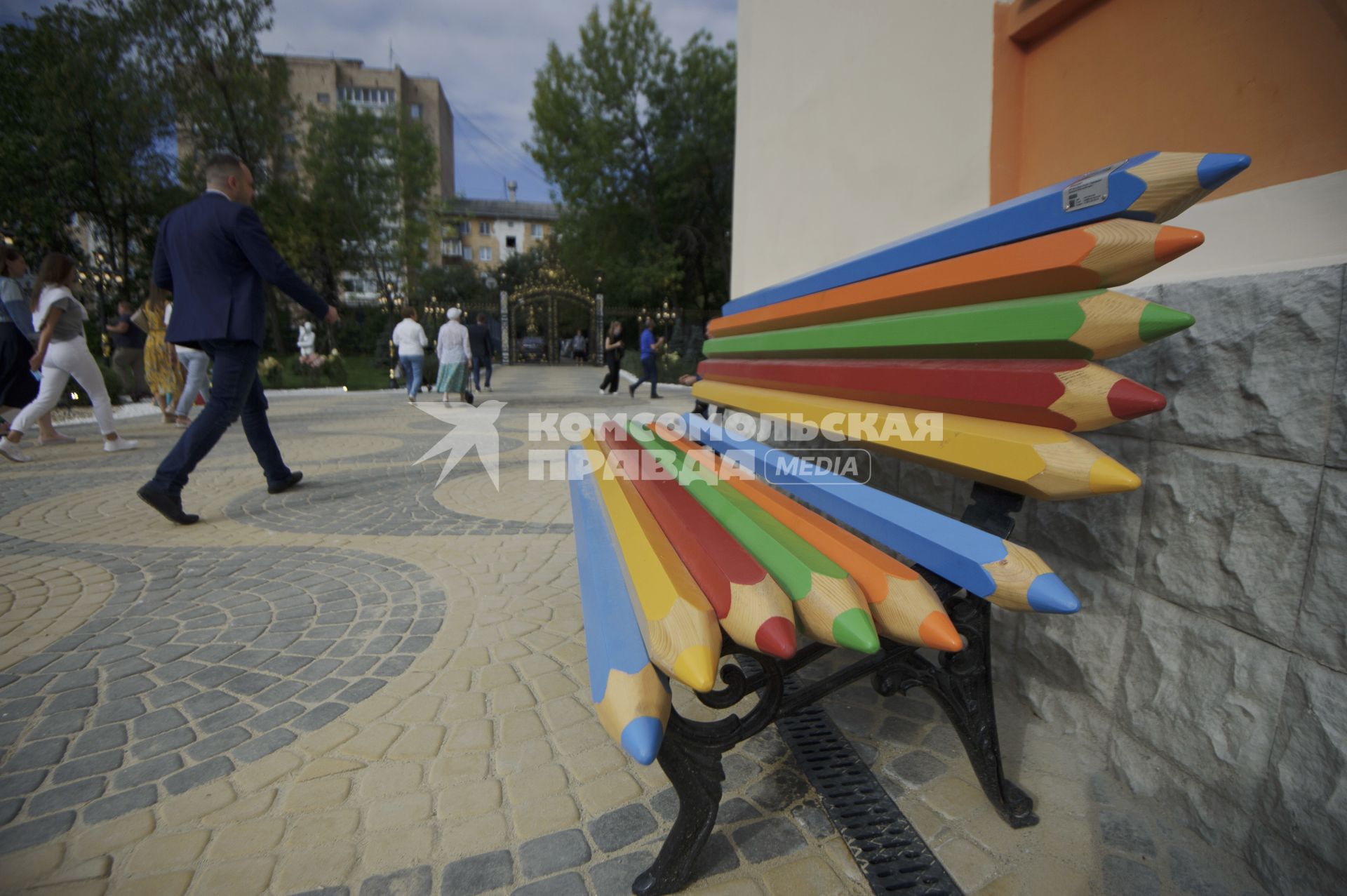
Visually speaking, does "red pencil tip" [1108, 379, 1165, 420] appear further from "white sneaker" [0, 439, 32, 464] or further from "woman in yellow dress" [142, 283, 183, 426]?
"woman in yellow dress" [142, 283, 183, 426]

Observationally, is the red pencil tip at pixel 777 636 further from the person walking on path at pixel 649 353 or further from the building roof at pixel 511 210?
the building roof at pixel 511 210

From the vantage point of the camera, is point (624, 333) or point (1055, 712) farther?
point (624, 333)

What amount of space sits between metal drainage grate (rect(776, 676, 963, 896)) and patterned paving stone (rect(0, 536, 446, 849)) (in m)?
1.39

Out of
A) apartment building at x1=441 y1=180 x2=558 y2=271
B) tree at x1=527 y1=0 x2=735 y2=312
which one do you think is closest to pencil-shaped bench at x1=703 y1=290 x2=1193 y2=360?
tree at x1=527 y1=0 x2=735 y2=312

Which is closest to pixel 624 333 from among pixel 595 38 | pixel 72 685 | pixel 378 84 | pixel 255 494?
pixel 595 38

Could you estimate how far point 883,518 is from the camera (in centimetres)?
138

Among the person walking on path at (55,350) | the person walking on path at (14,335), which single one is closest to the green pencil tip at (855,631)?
the person walking on path at (55,350)

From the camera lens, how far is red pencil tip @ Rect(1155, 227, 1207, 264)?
1.03 m

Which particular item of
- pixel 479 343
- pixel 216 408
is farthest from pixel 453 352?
pixel 216 408

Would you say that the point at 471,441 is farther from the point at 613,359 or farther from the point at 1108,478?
the point at 613,359

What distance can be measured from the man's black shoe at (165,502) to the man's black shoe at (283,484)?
2.72 ft

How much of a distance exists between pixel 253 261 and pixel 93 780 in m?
3.07

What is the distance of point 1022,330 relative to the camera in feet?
4.15

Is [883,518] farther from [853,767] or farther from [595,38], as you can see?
[595,38]
